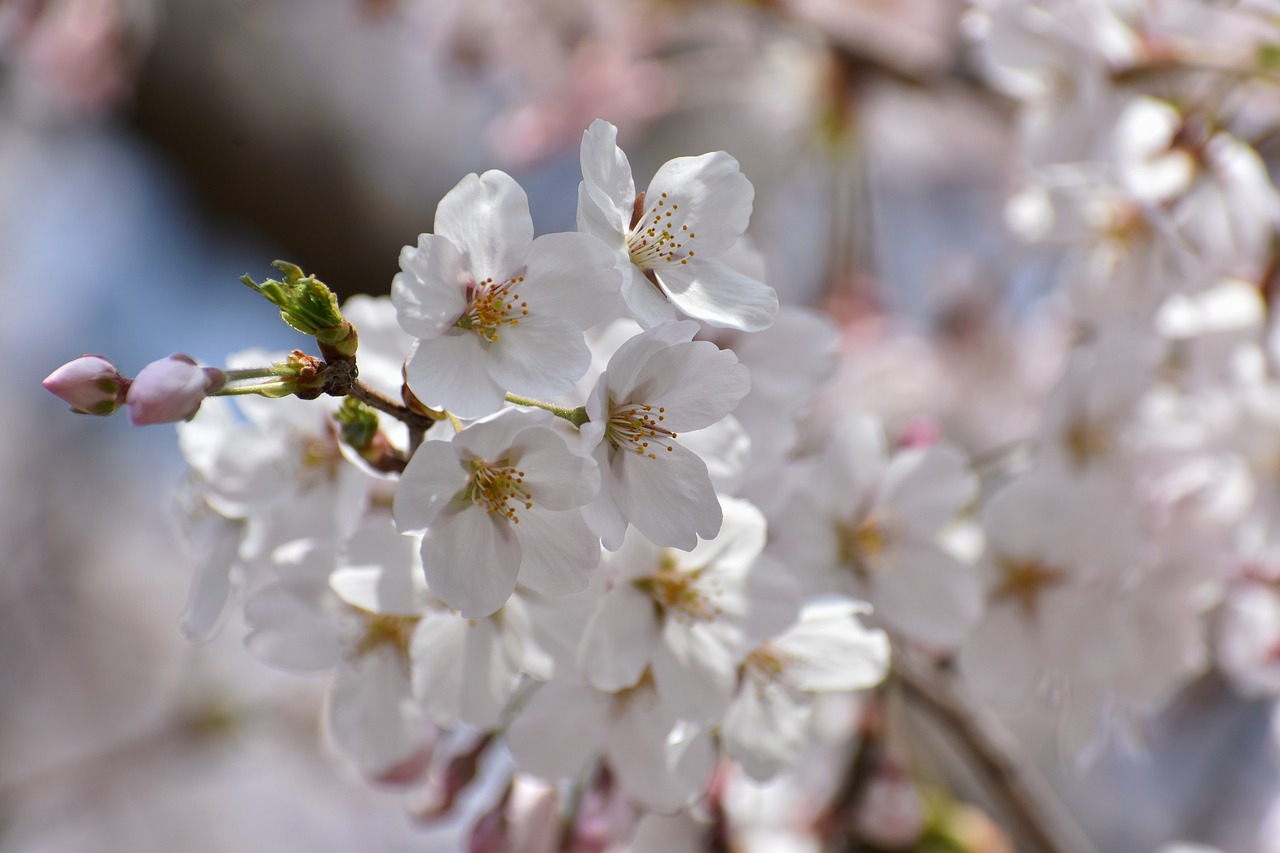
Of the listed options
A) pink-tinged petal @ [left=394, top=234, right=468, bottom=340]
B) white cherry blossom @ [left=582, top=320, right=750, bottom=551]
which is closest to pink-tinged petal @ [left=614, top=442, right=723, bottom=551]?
white cherry blossom @ [left=582, top=320, right=750, bottom=551]

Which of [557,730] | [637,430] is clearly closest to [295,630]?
[557,730]

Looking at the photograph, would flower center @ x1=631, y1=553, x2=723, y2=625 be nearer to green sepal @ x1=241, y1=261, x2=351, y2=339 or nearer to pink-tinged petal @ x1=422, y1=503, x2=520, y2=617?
pink-tinged petal @ x1=422, y1=503, x2=520, y2=617

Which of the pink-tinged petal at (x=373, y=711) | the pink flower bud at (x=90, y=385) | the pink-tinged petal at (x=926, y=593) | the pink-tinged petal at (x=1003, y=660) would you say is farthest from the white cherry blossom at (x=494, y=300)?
the pink-tinged petal at (x=1003, y=660)

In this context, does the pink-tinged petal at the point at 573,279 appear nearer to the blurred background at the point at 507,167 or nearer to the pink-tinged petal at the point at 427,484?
the pink-tinged petal at the point at 427,484

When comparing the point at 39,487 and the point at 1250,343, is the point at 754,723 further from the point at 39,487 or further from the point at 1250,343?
the point at 39,487

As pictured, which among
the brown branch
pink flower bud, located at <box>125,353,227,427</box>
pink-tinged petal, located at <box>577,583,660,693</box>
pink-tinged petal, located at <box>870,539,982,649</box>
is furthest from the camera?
the brown branch

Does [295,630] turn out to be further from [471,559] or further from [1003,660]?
[1003,660]
